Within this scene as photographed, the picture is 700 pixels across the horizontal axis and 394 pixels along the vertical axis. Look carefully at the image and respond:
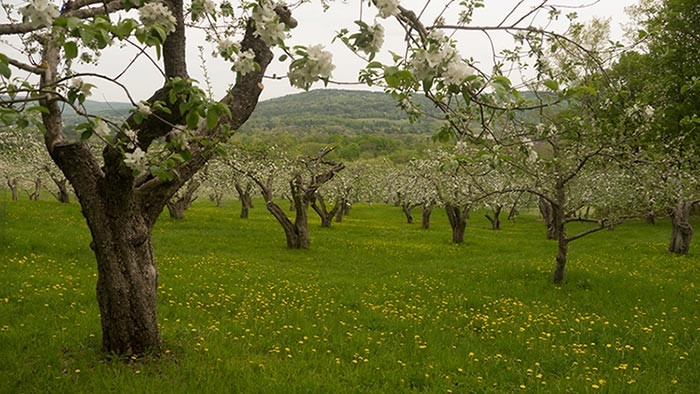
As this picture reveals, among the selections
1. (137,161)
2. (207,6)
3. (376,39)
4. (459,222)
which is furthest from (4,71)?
(459,222)

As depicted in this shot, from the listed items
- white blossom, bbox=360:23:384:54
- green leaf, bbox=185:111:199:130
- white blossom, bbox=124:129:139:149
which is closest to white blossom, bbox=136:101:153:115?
white blossom, bbox=124:129:139:149

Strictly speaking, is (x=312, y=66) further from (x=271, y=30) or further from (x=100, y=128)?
(x=100, y=128)

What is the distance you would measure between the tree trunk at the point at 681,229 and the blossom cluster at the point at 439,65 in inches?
835

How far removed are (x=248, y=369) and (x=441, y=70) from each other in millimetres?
4644

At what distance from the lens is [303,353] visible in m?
6.54

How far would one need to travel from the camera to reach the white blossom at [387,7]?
2609 mm

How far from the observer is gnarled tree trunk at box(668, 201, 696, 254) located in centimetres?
1972

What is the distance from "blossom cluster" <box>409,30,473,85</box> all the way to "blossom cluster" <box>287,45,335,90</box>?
0.44 meters

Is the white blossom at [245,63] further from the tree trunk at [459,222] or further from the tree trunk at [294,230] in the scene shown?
the tree trunk at [459,222]

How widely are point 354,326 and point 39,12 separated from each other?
6.91 meters

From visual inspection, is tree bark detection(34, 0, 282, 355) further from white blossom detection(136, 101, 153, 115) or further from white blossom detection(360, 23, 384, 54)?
white blossom detection(360, 23, 384, 54)

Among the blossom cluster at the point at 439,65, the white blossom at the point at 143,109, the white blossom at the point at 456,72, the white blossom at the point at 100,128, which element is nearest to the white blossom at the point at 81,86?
the white blossom at the point at 100,128

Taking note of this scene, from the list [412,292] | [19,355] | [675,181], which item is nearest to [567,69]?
[19,355]

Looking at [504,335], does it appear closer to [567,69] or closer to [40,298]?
[567,69]
